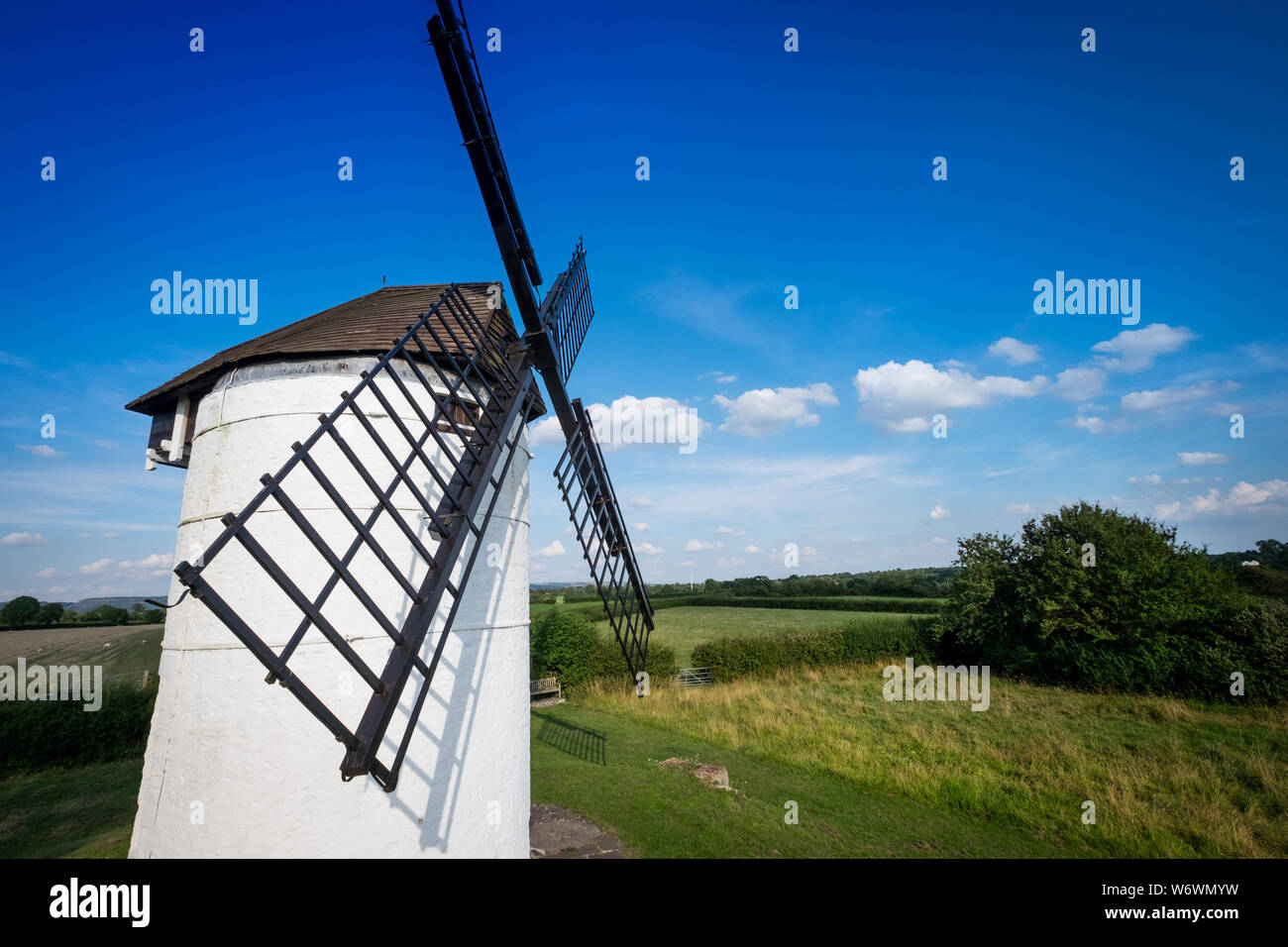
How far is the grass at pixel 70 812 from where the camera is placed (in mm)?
8922

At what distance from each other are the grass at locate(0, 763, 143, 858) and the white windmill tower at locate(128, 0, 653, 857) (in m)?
7.26

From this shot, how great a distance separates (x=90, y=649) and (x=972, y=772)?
2728 cm

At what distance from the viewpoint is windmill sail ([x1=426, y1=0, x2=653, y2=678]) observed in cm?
472

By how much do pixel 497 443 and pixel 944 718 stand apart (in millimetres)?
18000

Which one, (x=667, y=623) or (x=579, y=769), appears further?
(x=667, y=623)

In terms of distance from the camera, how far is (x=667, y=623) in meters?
39.2

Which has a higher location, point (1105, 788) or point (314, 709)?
point (314, 709)

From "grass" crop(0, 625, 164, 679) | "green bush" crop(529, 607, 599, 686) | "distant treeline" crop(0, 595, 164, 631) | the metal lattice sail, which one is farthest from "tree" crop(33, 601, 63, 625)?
the metal lattice sail

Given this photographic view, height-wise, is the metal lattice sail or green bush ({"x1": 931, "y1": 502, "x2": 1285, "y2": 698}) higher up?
the metal lattice sail

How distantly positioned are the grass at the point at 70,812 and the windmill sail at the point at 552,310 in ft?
29.9

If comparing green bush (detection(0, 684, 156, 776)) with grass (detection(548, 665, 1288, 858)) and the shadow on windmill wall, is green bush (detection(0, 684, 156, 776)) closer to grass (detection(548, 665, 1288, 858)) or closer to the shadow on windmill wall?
grass (detection(548, 665, 1288, 858))
